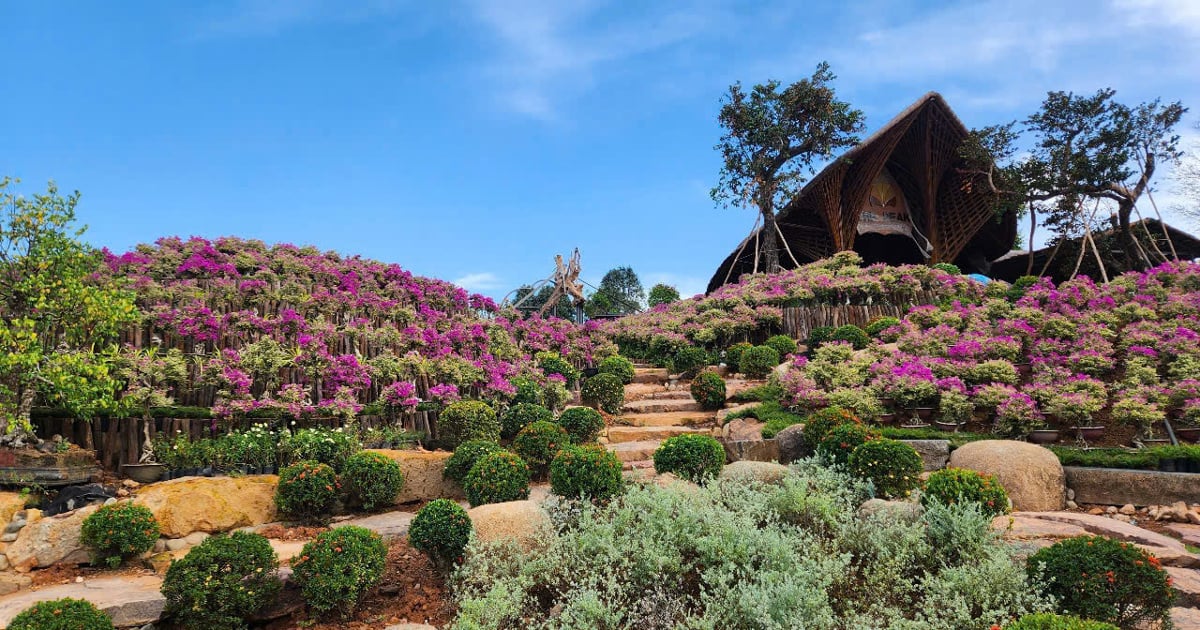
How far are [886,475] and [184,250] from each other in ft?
45.4

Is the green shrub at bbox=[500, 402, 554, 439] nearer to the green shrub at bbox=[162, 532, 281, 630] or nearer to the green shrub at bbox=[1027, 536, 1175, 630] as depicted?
the green shrub at bbox=[162, 532, 281, 630]

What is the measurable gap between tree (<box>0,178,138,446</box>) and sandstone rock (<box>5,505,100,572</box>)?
1387mm

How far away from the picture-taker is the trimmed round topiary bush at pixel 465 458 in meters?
8.07

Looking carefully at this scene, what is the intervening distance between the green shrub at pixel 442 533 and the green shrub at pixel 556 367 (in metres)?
8.13

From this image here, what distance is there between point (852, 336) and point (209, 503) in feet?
45.8

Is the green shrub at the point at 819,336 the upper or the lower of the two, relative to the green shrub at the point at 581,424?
upper

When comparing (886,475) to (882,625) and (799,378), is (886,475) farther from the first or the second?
(799,378)

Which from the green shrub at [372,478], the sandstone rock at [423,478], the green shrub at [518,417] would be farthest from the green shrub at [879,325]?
the green shrub at [372,478]

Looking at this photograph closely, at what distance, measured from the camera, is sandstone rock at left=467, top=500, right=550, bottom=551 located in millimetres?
6066

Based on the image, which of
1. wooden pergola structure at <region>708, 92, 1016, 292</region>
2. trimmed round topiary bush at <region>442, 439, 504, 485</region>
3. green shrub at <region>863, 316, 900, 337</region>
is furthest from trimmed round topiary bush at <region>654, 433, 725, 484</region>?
wooden pergola structure at <region>708, 92, 1016, 292</region>

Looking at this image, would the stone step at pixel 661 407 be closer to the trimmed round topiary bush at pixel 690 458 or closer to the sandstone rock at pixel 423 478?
the trimmed round topiary bush at pixel 690 458

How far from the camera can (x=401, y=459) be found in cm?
831

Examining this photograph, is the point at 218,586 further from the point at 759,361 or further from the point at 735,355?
the point at 735,355

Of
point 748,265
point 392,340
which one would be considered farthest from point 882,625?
point 748,265
